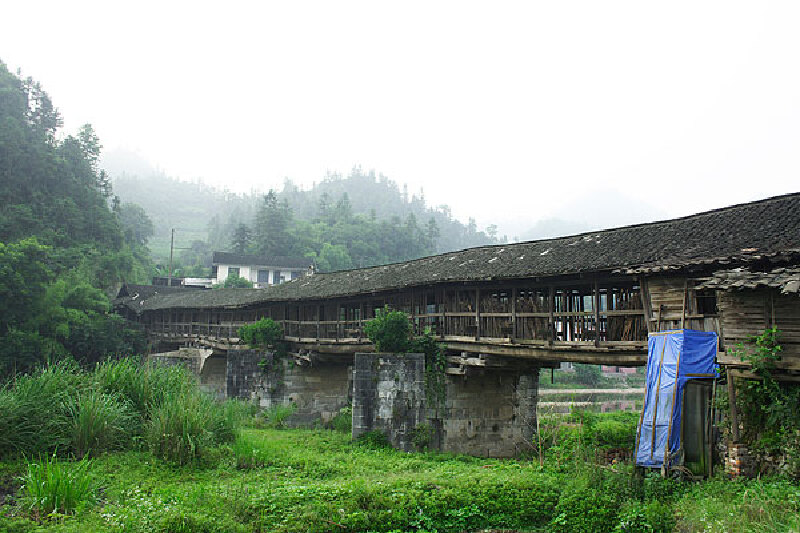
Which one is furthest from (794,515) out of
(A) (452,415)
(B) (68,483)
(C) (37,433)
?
(C) (37,433)

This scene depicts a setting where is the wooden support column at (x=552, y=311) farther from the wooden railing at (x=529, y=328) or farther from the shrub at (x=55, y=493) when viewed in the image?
the shrub at (x=55, y=493)

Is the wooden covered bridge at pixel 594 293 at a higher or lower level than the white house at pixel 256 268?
lower

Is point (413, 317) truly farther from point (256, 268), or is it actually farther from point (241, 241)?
point (241, 241)

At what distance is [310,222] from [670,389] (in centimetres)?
7012

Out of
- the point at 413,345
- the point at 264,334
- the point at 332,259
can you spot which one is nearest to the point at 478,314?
the point at 413,345

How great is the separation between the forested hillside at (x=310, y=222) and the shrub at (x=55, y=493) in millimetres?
48286

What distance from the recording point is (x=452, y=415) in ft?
51.2

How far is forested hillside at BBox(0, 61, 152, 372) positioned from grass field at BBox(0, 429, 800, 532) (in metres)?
15.9

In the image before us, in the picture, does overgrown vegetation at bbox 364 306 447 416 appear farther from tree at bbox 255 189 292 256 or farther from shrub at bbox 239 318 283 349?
tree at bbox 255 189 292 256

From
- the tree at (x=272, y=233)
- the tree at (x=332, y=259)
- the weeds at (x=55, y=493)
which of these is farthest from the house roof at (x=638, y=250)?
the tree at (x=272, y=233)

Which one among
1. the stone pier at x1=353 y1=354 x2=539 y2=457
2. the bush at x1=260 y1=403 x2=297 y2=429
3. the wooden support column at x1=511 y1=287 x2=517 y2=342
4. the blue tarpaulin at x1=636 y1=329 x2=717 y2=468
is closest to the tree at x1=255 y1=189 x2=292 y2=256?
the bush at x1=260 y1=403 x2=297 y2=429

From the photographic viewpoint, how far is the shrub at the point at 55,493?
298 inches

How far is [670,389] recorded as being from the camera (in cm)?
917

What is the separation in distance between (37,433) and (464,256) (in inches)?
437
